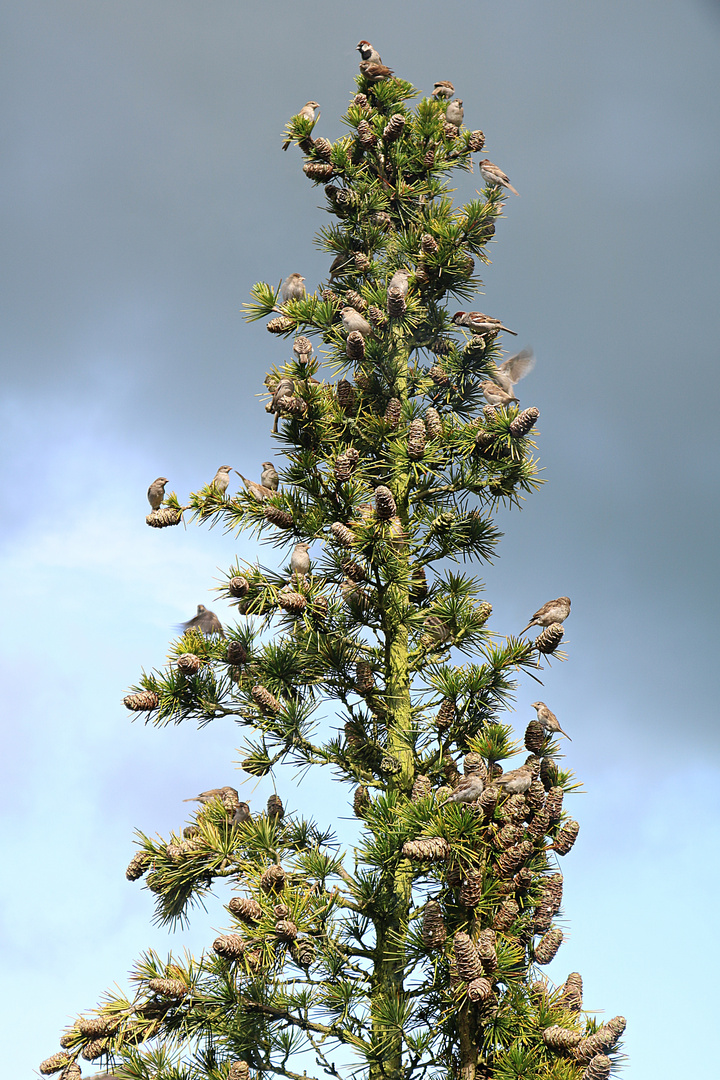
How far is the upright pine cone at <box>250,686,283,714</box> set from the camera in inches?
200

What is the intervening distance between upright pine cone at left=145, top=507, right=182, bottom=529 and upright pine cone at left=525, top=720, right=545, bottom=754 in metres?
2.52

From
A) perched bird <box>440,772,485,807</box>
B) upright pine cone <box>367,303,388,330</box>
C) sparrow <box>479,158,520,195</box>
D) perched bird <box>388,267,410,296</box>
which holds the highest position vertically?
sparrow <box>479,158,520,195</box>

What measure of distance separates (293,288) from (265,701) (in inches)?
121

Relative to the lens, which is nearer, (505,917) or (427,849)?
(427,849)

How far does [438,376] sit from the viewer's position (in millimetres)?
6250

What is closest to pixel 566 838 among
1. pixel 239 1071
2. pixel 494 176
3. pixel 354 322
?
pixel 239 1071

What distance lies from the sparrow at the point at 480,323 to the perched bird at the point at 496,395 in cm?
49

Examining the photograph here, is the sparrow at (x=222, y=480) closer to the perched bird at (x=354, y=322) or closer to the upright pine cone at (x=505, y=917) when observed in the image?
the perched bird at (x=354, y=322)

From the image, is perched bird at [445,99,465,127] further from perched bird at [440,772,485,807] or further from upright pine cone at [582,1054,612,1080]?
upright pine cone at [582,1054,612,1080]

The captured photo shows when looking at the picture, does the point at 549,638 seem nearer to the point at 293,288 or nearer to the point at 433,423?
the point at 433,423

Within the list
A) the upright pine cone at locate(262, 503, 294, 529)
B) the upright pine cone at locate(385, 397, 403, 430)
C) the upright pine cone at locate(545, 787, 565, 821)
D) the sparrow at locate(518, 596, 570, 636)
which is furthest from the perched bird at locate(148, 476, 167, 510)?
the upright pine cone at locate(545, 787, 565, 821)

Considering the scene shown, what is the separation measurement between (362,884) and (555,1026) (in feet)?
3.59

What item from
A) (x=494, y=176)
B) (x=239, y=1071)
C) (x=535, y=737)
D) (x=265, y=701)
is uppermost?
(x=494, y=176)

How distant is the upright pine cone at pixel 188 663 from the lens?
5.15 m
